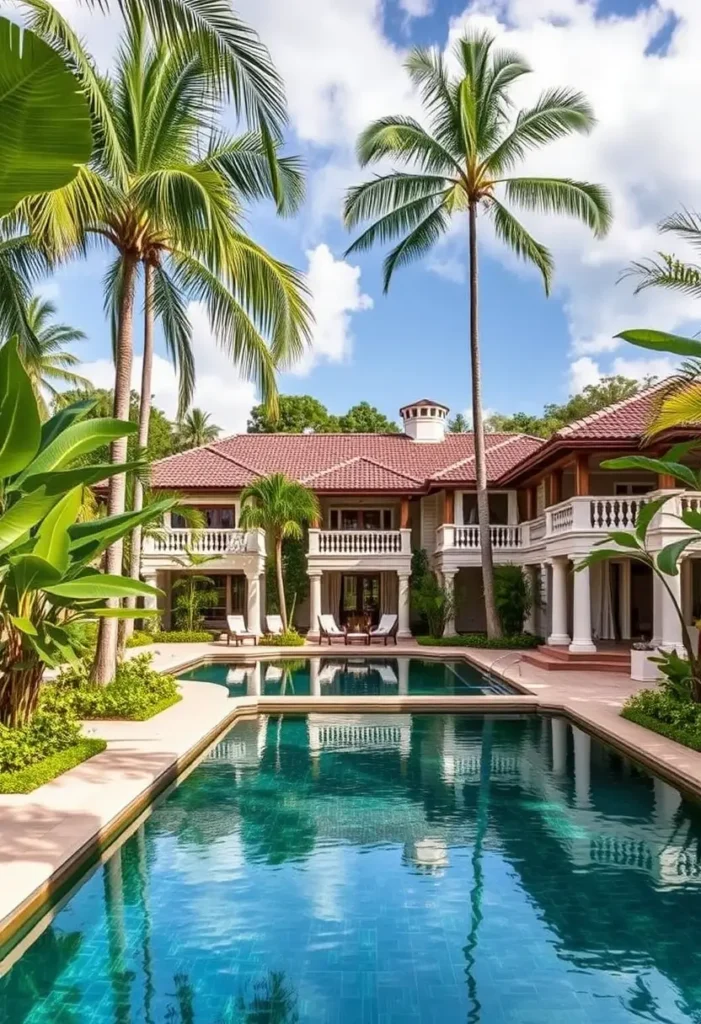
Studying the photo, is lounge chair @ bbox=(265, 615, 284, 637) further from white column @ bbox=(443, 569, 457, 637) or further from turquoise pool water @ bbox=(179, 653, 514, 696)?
white column @ bbox=(443, 569, 457, 637)

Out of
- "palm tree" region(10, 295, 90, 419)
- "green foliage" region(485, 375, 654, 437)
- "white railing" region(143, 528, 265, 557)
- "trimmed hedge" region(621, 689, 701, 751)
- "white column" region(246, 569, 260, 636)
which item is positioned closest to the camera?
"trimmed hedge" region(621, 689, 701, 751)

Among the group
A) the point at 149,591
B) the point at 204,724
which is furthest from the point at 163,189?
the point at 204,724

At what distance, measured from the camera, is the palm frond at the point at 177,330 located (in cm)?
1744

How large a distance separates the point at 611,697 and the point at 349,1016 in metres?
11.9

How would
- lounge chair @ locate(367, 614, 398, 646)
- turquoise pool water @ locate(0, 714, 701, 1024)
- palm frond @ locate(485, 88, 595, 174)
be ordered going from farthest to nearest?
lounge chair @ locate(367, 614, 398, 646) < palm frond @ locate(485, 88, 595, 174) < turquoise pool water @ locate(0, 714, 701, 1024)

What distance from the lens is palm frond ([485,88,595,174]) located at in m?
22.1

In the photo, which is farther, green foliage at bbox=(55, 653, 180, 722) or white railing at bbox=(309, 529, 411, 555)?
white railing at bbox=(309, 529, 411, 555)

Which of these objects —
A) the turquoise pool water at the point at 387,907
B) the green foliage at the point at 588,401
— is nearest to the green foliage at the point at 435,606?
the turquoise pool water at the point at 387,907

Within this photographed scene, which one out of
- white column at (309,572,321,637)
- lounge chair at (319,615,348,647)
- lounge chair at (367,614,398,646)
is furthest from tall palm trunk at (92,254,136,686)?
white column at (309,572,321,637)

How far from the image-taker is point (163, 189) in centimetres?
1118

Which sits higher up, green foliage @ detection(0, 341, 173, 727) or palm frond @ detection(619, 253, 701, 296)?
palm frond @ detection(619, 253, 701, 296)

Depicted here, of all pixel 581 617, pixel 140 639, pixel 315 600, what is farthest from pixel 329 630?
pixel 581 617

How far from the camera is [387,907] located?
22.1 feet

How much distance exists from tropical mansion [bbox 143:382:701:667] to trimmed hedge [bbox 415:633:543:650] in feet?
2.44
